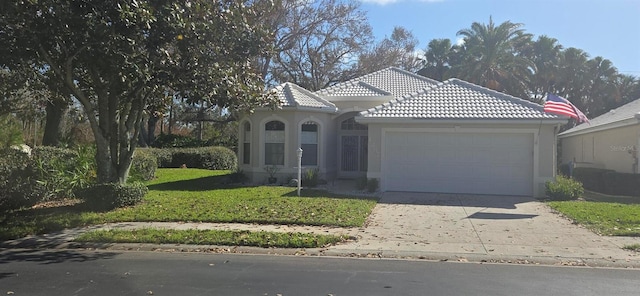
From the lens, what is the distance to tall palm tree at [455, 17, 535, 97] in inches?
1415

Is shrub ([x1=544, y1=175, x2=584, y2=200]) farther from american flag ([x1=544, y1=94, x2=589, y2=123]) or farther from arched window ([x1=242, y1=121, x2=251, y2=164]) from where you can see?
arched window ([x1=242, y1=121, x2=251, y2=164])

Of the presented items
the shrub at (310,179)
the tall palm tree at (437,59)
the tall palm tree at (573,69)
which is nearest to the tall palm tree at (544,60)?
the tall palm tree at (573,69)

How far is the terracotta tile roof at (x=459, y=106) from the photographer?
16219 mm

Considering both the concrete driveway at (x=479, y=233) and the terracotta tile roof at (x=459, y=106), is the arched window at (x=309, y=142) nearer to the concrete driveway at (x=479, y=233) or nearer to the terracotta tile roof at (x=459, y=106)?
the terracotta tile roof at (x=459, y=106)

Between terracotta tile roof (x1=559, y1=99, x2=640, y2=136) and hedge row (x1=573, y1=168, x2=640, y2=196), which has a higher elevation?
terracotta tile roof (x1=559, y1=99, x2=640, y2=136)

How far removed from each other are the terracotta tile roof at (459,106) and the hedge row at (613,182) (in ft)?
13.6

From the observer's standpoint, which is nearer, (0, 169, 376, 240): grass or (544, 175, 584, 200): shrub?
(0, 169, 376, 240): grass

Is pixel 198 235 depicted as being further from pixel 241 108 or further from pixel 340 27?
pixel 340 27

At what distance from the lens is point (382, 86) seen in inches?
924

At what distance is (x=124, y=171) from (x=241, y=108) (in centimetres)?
346

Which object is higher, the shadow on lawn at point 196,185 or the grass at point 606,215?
the shadow on lawn at point 196,185

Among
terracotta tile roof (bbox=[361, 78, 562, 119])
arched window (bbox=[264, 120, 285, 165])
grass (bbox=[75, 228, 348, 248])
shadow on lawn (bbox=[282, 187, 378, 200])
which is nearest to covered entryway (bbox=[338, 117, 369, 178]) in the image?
arched window (bbox=[264, 120, 285, 165])

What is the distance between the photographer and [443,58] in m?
39.4

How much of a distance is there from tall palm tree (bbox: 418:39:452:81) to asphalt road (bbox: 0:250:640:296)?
3289 cm
